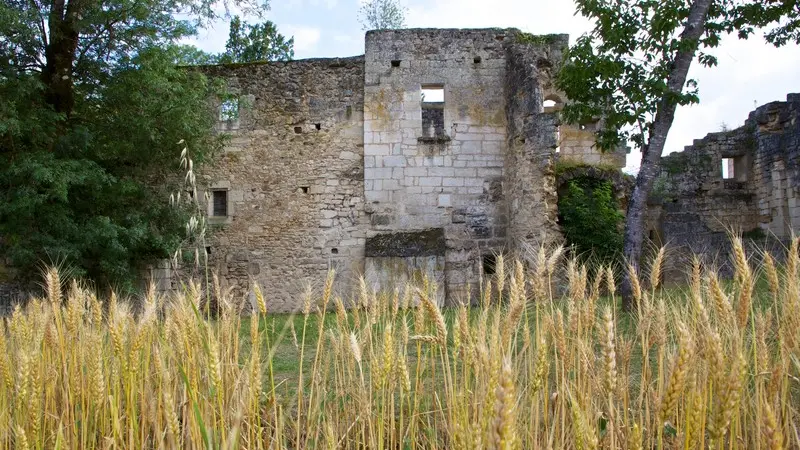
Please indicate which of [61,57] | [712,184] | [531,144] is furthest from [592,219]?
[61,57]

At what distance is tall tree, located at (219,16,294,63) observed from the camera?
999 inches

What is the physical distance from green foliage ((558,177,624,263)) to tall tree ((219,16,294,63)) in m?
17.0

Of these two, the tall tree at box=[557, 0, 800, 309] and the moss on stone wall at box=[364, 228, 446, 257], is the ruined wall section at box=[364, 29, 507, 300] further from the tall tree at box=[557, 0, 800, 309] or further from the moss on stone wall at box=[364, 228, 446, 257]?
the tall tree at box=[557, 0, 800, 309]

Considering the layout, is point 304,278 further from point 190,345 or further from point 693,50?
point 190,345

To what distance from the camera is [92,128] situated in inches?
385

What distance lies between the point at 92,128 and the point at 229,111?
2.88 m

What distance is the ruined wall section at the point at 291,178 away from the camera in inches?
469

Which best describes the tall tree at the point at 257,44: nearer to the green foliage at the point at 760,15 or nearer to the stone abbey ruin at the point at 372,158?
the stone abbey ruin at the point at 372,158

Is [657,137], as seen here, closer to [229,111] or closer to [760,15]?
[760,15]

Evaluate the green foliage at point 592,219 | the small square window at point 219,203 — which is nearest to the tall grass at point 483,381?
the green foliage at point 592,219

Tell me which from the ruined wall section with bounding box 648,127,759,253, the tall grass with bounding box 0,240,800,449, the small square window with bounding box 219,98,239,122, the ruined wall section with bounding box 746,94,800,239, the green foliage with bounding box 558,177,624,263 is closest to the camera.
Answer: the tall grass with bounding box 0,240,800,449

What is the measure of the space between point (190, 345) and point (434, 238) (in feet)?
29.7

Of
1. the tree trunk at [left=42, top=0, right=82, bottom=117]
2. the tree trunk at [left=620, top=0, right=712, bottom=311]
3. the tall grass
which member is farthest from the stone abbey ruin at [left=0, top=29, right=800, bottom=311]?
the tall grass

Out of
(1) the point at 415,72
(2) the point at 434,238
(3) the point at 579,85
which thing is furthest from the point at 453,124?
(3) the point at 579,85
